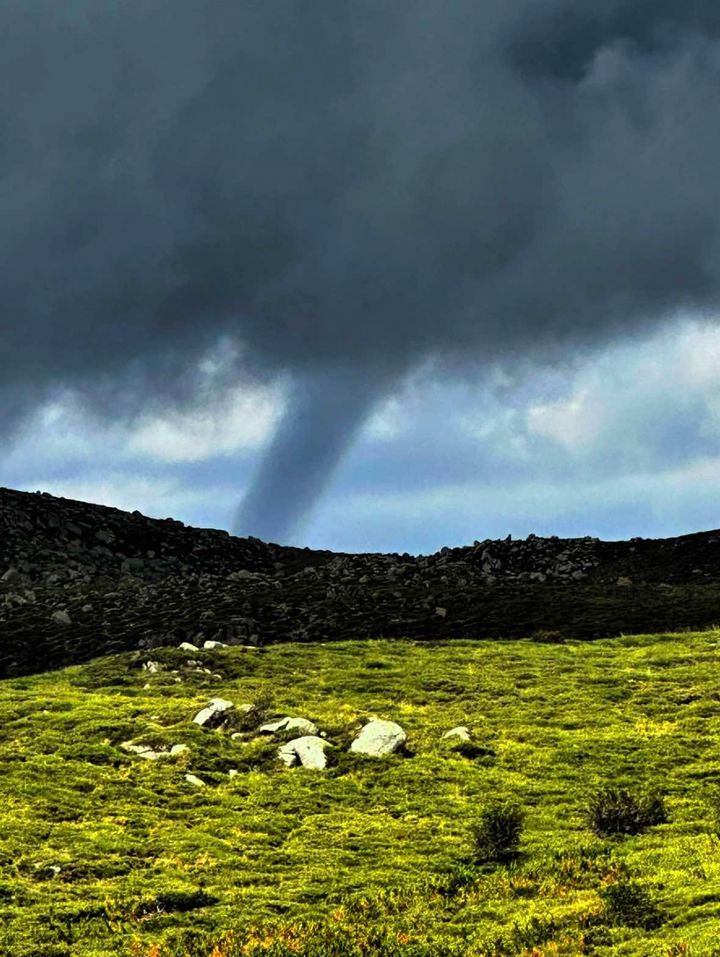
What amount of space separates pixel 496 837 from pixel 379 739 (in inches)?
289

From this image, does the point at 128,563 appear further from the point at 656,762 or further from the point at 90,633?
the point at 656,762

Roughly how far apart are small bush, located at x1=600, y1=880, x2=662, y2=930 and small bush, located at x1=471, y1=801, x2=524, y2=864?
3.10m

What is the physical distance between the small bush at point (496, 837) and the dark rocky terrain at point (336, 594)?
22.7 m

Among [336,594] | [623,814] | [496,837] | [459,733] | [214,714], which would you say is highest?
[336,594]

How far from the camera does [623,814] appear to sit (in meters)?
21.2

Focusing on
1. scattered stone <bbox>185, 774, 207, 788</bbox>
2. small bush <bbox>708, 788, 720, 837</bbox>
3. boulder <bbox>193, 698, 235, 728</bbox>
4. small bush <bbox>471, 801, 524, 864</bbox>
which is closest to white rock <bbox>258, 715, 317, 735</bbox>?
boulder <bbox>193, 698, 235, 728</bbox>

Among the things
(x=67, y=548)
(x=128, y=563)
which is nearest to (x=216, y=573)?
(x=128, y=563)

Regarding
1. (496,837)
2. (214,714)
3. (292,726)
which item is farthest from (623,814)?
(214,714)

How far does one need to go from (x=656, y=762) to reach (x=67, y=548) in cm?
6564

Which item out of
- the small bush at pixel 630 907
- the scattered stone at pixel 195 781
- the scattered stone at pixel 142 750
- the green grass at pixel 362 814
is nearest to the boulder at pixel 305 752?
the green grass at pixel 362 814

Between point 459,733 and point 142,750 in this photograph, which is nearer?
point 142,750

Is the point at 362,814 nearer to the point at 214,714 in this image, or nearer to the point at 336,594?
the point at 214,714

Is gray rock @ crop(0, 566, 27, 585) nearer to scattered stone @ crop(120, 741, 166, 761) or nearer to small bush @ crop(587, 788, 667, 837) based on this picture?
scattered stone @ crop(120, 741, 166, 761)

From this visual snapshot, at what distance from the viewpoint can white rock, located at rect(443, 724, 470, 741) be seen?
28016 mm
